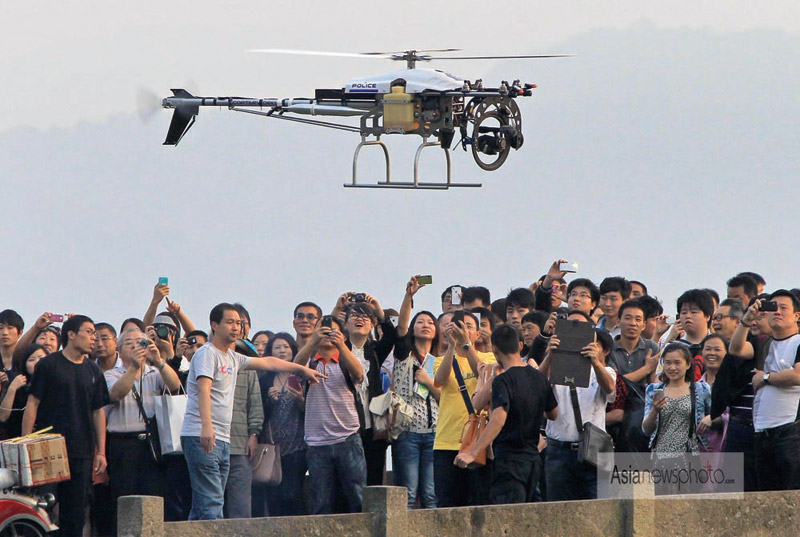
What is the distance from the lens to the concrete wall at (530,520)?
9.96 m

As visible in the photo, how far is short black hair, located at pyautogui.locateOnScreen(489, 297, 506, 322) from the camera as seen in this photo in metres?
15.1

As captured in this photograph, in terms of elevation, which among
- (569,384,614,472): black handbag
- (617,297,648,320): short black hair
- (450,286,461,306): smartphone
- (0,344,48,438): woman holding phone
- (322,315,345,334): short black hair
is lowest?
(569,384,614,472): black handbag

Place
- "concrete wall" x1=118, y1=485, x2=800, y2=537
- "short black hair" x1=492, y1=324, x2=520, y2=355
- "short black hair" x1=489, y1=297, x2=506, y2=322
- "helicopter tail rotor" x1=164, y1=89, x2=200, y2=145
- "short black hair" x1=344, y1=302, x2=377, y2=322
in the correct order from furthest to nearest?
"helicopter tail rotor" x1=164, y1=89, x2=200, y2=145, "short black hair" x1=489, y1=297, x2=506, y2=322, "short black hair" x1=344, y1=302, x2=377, y2=322, "short black hair" x1=492, y1=324, x2=520, y2=355, "concrete wall" x1=118, y1=485, x2=800, y2=537

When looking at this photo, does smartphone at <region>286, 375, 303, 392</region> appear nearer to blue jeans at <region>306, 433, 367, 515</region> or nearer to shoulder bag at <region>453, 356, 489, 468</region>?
blue jeans at <region>306, 433, 367, 515</region>

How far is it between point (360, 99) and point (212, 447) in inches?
332

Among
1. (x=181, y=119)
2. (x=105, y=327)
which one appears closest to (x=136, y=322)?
(x=105, y=327)

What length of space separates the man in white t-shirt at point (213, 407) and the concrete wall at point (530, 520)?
6.43 ft

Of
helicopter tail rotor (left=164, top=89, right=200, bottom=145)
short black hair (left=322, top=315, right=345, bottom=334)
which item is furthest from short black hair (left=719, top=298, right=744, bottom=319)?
helicopter tail rotor (left=164, top=89, right=200, bottom=145)

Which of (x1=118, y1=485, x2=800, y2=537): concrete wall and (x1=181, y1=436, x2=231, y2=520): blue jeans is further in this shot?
(x1=181, y1=436, x2=231, y2=520): blue jeans

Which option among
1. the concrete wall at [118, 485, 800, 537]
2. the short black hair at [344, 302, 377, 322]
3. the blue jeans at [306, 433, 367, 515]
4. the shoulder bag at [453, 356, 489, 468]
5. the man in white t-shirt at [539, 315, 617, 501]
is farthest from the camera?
the short black hair at [344, 302, 377, 322]

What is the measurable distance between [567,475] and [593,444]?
548mm

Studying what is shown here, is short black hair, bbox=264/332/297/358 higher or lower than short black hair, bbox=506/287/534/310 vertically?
lower

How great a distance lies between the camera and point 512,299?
14.8 m

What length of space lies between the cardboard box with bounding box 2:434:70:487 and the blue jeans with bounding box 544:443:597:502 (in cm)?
426
